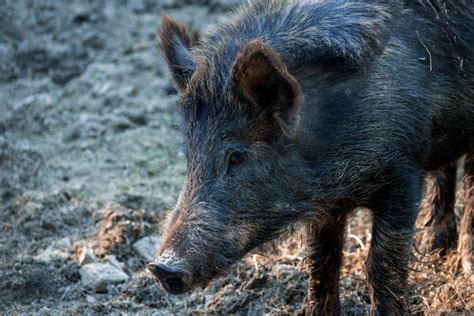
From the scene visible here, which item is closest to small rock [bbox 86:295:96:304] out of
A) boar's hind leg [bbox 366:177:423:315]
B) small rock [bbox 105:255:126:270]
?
small rock [bbox 105:255:126:270]

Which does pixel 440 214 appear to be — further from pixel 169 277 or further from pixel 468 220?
pixel 169 277

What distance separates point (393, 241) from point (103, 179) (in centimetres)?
308

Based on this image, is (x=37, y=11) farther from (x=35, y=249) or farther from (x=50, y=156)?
(x=35, y=249)

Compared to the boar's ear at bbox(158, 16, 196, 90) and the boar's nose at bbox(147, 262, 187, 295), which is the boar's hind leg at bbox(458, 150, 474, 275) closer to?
the boar's ear at bbox(158, 16, 196, 90)

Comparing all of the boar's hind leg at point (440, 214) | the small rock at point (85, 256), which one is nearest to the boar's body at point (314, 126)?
the boar's hind leg at point (440, 214)

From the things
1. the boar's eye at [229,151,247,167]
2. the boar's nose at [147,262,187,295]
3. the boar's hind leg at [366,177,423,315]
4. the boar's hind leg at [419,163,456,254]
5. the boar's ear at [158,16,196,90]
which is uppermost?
the boar's ear at [158,16,196,90]

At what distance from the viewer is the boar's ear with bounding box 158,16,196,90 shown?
16.9 feet

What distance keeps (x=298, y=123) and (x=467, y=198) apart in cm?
193

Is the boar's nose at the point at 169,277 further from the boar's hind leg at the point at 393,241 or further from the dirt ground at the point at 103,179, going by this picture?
the boar's hind leg at the point at 393,241

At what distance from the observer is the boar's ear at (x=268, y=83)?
4410 mm

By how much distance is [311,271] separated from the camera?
17.6 feet

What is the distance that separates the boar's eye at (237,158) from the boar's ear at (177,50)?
0.59m

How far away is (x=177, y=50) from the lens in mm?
5250

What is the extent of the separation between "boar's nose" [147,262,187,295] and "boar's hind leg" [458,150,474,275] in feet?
7.32
